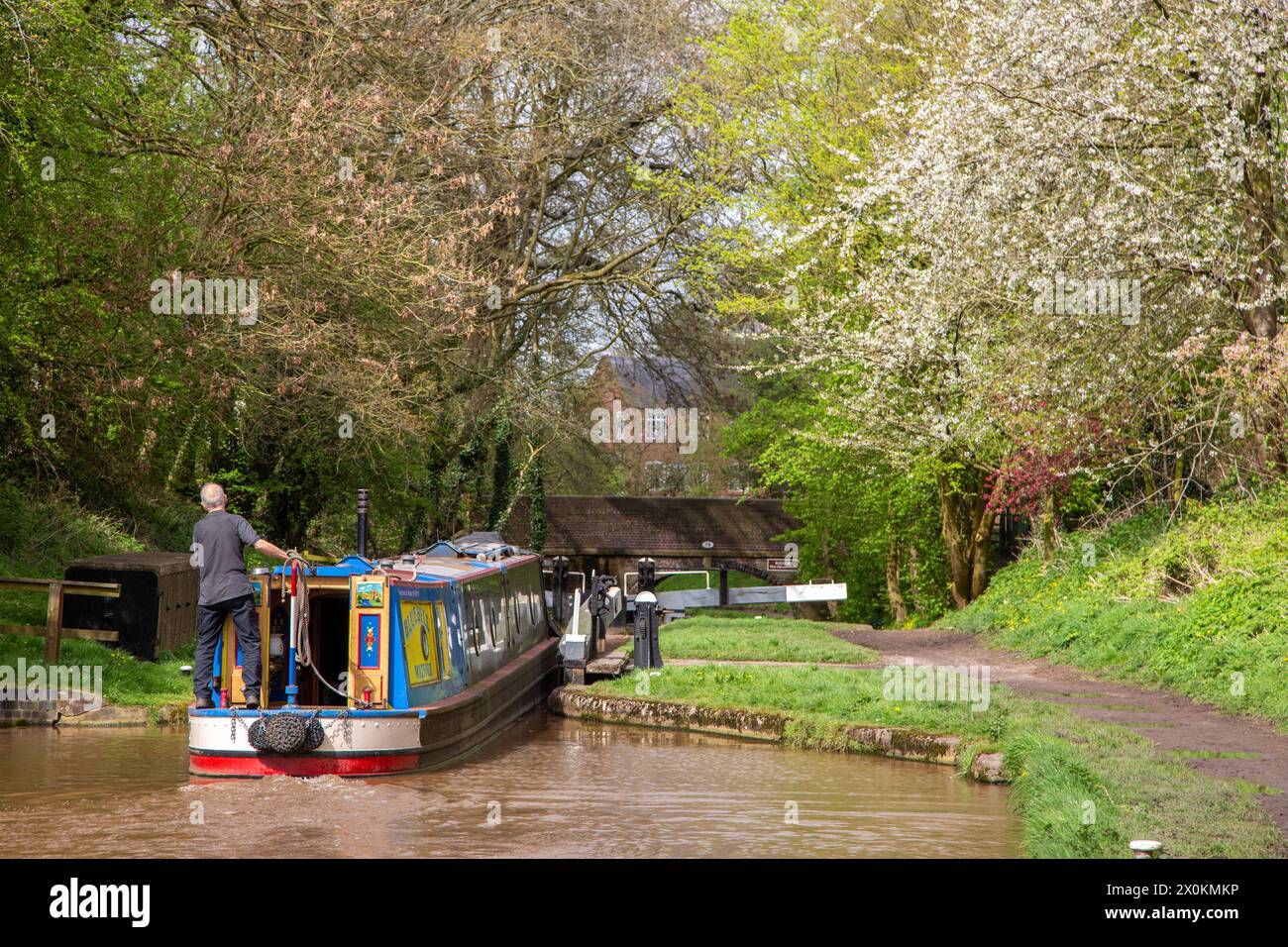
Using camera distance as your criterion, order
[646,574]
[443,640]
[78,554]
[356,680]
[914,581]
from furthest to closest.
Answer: [914,581]
[646,574]
[78,554]
[443,640]
[356,680]

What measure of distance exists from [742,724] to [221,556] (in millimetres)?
4907

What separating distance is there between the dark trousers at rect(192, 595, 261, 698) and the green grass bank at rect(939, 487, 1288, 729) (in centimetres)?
748

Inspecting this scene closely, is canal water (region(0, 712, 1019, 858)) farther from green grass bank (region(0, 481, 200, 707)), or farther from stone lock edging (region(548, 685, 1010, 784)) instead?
green grass bank (region(0, 481, 200, 707))

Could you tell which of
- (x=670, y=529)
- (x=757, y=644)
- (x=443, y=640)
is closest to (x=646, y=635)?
(x=757, y=644)

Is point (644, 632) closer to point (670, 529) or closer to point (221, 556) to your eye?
point (221, 556)

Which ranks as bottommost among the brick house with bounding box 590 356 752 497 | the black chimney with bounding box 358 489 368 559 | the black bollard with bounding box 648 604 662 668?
the black bollard with bounding box 648 604 662 668

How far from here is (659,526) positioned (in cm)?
3497

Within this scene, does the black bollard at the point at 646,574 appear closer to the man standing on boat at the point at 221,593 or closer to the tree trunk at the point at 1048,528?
the tree trunk at the point at 1048,528

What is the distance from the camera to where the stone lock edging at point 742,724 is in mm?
10828

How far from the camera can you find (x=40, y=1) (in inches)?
478

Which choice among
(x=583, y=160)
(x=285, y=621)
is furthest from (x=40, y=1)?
(x=583, y=160)

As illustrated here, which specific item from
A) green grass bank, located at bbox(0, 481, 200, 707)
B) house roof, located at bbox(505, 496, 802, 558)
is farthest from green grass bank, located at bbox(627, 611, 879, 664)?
house roof, located at bbox(505, 496, 802, 558)

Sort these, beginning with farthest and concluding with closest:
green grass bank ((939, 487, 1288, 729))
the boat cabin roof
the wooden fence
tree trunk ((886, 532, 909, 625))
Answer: tree trunk ((886, 532, 909, 625)), the wooden fence, green grass bank ((939, 487, 1288, 729)), the boat cabin roof

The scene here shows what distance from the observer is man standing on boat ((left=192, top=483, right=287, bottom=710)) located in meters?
10.3
